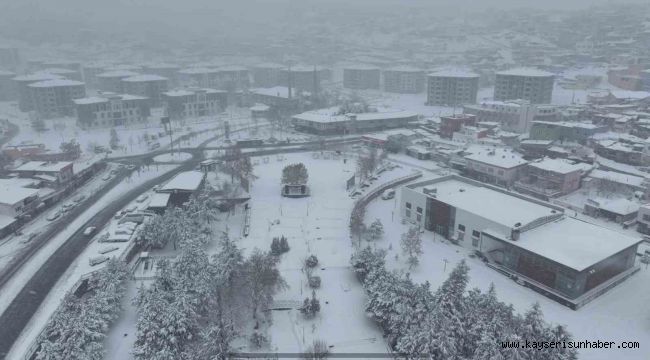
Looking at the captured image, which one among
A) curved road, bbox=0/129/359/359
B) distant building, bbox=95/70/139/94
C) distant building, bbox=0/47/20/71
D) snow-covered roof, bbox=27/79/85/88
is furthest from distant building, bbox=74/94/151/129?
distant building, bbox=0/47/20/71

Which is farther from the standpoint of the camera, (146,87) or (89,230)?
(146,87)

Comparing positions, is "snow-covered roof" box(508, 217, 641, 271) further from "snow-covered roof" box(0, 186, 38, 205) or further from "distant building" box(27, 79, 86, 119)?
"distant building" box(27, 79, 86, 119)

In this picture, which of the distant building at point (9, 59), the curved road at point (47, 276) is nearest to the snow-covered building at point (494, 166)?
the curved road at point (47, 276)

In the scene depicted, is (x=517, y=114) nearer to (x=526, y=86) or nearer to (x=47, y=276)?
(x=526, y=86)

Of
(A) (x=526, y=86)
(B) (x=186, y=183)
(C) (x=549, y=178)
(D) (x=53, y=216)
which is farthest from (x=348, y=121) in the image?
(D) (x=53, y=216)

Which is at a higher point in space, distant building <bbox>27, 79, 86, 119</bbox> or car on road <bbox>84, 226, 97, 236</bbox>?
distant building <bbox>27, 79, 86, 119</bbox>

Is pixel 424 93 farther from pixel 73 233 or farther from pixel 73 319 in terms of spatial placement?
pixel 73 319
